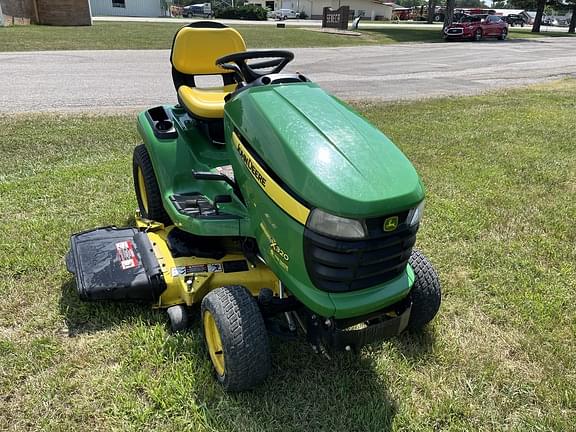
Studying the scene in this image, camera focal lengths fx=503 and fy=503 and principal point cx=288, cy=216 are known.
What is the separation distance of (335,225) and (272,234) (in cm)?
37

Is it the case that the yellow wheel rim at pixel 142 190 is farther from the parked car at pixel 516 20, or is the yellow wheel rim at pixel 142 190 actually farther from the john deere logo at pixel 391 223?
the parked car at pixel 516 20

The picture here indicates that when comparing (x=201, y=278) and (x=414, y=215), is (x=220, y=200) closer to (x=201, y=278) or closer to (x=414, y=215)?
(x=201, y=278)

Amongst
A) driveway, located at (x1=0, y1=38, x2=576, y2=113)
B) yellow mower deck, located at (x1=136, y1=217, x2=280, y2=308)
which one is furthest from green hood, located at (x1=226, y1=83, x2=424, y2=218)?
driveway, located at (x1=0, y1=38, x2=576, y2=113)

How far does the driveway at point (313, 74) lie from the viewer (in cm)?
795

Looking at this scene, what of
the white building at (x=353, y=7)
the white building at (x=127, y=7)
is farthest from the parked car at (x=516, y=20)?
the white building at (x=127, y=7)

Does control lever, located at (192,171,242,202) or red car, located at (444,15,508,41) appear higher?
control lever, located at (192,171,242,202)

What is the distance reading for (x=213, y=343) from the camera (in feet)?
7.39

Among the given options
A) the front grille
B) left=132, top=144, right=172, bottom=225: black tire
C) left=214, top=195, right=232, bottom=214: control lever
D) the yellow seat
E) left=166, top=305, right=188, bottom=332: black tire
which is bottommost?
left=166, top=305, right=188, bottom=332: black tire

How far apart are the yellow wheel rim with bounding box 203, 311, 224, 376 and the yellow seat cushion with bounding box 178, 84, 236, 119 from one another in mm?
1128

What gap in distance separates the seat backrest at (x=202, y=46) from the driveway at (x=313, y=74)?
428 centimetres

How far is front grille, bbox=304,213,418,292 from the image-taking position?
1746 millimetres

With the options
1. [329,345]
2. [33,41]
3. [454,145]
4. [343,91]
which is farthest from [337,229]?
[33,41]

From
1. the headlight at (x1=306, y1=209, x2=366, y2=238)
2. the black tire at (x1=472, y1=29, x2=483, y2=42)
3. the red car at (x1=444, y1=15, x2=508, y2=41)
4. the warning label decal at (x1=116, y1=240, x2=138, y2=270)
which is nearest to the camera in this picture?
the headlight at (x1=306, y1=209, x2=366, y2=238)

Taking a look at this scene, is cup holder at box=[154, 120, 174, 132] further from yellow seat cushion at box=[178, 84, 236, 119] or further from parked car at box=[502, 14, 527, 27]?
parked car at box=[502, 14, 527, 27]
